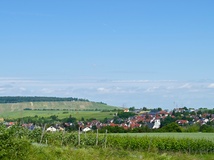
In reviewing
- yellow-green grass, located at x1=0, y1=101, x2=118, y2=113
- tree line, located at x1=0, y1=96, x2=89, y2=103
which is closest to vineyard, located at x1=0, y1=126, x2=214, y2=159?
yellow-green grass, located at x1=0, y1=101, x2=118, y2=113

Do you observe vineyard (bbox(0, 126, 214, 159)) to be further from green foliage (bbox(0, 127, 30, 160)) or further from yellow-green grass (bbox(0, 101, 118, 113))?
yellow-green grass (bbox(0, 101, 118, 113))

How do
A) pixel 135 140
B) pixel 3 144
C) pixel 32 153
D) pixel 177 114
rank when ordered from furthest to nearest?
pixel 177 114 < pixel 135 140 < pixel 32 153 < pixel 3 144

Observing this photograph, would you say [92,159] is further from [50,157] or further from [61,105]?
[61,105]

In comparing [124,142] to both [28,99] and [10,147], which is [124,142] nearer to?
[10,147]

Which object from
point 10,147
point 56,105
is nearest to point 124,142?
point 10,147

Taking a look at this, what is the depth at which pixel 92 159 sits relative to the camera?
19.7m

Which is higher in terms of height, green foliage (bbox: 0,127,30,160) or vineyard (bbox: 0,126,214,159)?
green foliage (bbox: 0,127,30,160)

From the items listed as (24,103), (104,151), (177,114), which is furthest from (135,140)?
(24,103)

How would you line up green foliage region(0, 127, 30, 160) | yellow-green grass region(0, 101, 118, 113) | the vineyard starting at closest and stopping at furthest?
1. green foliage region(0, 127, 30, 160)
2. the vineyard
3. yellow-green grass region(0, 101, 118, 113)

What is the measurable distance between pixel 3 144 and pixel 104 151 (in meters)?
6.07

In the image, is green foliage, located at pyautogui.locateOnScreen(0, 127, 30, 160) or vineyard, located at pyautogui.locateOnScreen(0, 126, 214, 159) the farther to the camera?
vineyard, located at pyautogui.locateOnScreen(0, 126, 214, 159)

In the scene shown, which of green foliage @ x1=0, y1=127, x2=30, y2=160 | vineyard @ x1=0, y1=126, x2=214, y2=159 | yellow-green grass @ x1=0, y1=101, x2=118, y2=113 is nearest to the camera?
green foliage @ x1=0, y1=127, x2=30, y2=160

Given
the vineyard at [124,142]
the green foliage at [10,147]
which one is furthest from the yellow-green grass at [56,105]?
the green foliage at [10,147]

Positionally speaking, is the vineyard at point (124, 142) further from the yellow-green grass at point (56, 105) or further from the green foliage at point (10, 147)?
the yellow-green grass at point (56, 105)
